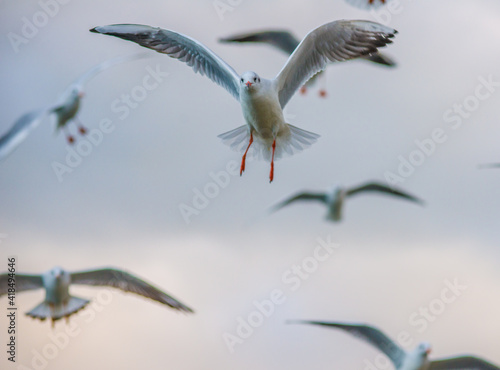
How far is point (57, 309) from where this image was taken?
7.12m

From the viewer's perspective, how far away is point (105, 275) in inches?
284

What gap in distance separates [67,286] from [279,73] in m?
2.92

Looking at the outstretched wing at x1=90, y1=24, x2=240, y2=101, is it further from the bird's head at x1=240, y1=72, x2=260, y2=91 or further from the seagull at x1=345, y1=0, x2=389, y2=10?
the seagull at x1=345, y1=0, x2=389, y2=10

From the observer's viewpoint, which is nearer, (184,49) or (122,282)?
(184,49)

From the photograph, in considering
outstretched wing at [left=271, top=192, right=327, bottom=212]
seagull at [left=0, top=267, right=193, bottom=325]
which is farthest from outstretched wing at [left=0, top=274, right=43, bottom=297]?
outstretched wing at [left=271, top=192, right=327, bottom=212]

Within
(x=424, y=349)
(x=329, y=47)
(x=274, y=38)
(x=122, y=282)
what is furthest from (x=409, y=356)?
(x=329, y=47)

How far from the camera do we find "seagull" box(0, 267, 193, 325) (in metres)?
7.02


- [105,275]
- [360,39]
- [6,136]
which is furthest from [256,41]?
[6,136]

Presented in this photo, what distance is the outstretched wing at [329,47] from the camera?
17.4 ft

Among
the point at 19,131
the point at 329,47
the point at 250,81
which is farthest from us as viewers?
the point at 329,47

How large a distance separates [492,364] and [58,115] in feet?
14.0

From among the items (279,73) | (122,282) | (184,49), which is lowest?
(122,282)

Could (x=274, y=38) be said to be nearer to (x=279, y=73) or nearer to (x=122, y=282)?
(x=122, y=282)

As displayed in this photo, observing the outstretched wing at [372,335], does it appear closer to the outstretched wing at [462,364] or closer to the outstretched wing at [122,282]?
the outstretched wing at [462,364]
